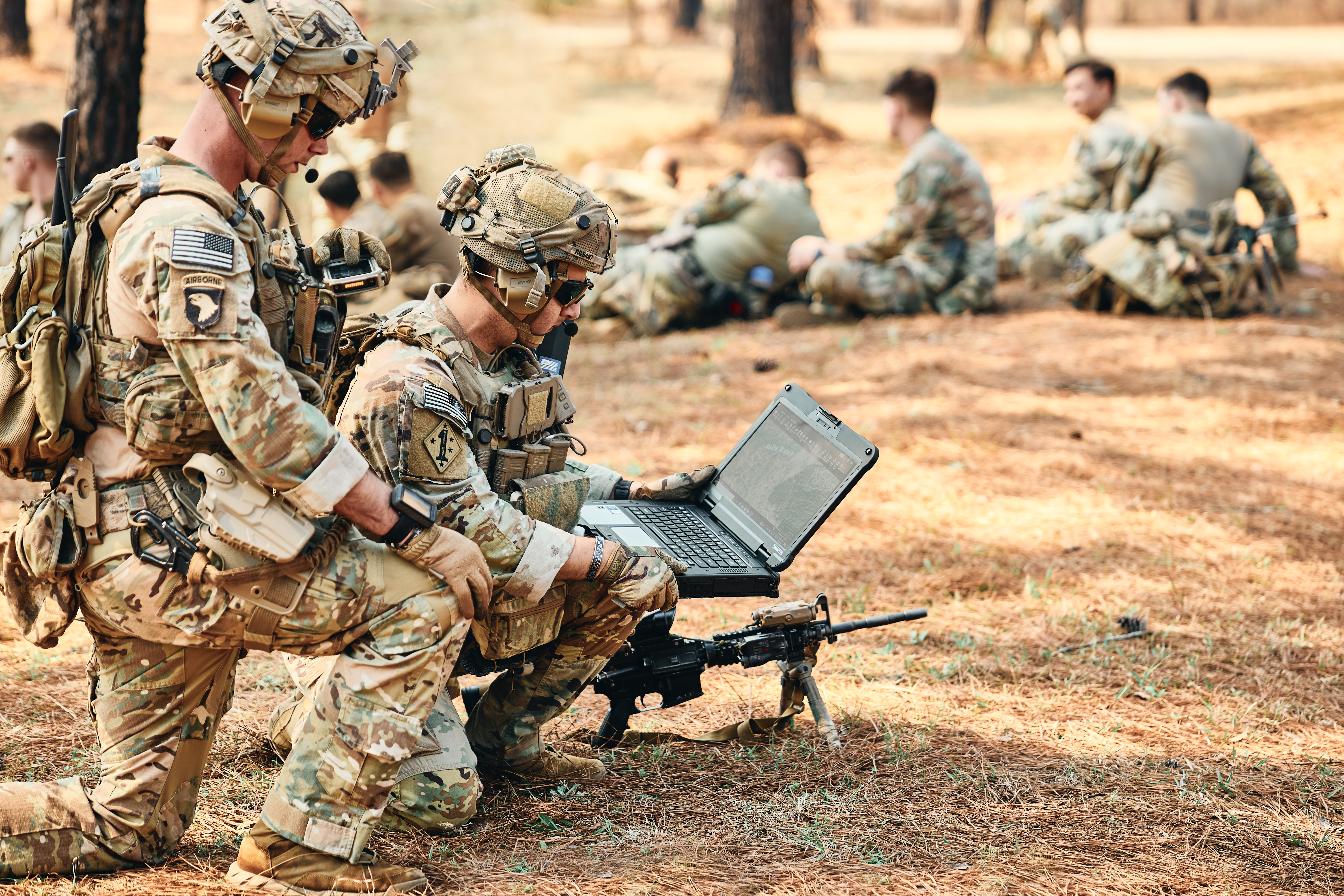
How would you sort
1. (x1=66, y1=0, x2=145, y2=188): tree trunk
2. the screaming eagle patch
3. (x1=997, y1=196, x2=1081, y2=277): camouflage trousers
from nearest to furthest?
the screaming eagle patch < (x1=66, y1=0, x2=145, y2=188): tree trunk < (x1=997, y1=196, x2=1081, y2=277): camouflage trousers

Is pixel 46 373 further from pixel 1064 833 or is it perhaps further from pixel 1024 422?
pixel 1024 422

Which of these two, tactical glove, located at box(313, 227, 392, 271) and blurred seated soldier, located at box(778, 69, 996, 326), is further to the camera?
blurred seated soldier, located at box(778, 69, 996, 326)

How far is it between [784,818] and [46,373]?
217 centimetres

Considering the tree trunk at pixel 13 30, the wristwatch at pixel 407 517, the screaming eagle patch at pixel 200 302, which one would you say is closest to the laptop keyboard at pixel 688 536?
the wristwatch at pixel 407 517

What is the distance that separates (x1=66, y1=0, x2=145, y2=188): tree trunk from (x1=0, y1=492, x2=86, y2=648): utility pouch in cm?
439

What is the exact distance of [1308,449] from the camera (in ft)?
22.4

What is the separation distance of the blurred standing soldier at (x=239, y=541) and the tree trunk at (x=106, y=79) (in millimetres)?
4427

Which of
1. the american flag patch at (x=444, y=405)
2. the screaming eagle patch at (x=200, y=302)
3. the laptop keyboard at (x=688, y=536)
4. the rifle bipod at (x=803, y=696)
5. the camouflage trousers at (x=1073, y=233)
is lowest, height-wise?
the rifle bipod at (x=803, y=696)

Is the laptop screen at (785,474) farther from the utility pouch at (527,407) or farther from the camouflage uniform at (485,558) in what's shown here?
the utility pouch at (527,407)

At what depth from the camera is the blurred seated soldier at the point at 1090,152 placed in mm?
10328

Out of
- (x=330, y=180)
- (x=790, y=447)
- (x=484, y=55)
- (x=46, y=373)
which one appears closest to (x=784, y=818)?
(x=790, y=447)

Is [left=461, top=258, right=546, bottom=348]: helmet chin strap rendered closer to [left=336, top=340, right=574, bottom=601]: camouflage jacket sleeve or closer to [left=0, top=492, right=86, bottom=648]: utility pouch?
[left=336, top=340, right=574, bottom=601]: camouflage jacket sleeve

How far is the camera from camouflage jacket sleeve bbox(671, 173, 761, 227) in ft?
33.1

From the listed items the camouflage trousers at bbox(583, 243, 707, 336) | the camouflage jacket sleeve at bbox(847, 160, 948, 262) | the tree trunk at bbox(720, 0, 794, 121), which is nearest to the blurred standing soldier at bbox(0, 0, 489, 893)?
the camouflage trousers at bbox(583, 243, 707, 336)
